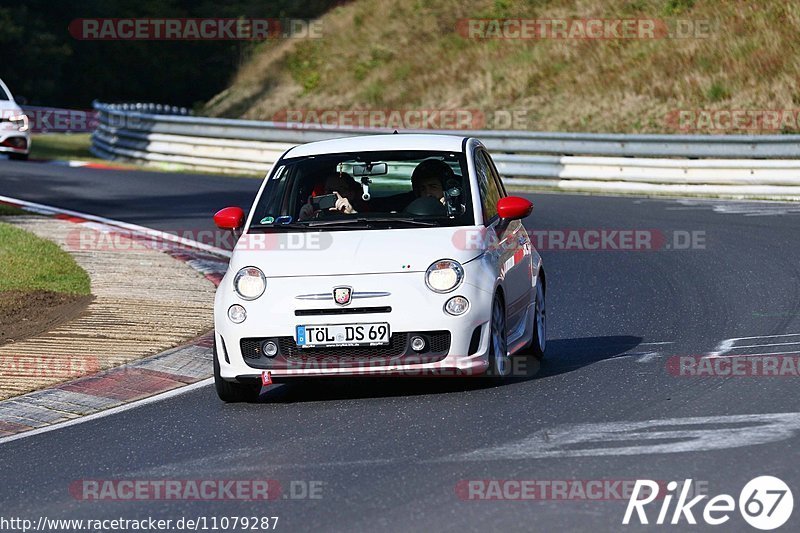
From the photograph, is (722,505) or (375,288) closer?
(722,505)

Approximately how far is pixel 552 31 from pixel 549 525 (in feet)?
99.0

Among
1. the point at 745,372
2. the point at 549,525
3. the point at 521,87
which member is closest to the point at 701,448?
the point at 549,525

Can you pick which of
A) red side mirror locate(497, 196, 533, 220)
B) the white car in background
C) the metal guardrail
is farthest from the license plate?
the white car in background

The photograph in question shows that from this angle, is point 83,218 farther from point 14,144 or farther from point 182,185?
point 14,144

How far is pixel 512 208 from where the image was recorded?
379 inches

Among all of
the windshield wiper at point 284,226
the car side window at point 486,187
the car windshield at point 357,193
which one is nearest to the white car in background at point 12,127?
the car windshield at point 357,193

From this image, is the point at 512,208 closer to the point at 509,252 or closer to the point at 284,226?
the point at 509,252

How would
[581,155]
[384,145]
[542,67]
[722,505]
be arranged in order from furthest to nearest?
[542,67]
[581,155]
[384,145]
[722,505]

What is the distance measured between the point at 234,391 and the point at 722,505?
3867mm

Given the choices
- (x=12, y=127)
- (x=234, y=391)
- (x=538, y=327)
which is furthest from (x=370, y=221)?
(x=12, y=127)

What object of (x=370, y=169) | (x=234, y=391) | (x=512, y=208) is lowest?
(x=234, y=391)

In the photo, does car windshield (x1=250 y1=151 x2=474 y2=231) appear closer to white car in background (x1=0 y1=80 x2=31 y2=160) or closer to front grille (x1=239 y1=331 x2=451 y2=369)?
front grille (x1=239 y1=331 x2=451 y2=369)

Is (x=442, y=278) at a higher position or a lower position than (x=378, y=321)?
higher

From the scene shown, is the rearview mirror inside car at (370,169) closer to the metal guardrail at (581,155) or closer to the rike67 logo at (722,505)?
the rike67 logo at (722,505)
